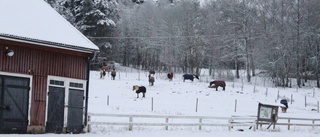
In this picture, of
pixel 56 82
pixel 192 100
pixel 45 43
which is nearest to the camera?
pixel 45 43

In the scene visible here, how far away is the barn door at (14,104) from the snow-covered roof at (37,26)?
1866 mm

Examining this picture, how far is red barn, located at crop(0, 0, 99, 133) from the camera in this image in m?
19.2

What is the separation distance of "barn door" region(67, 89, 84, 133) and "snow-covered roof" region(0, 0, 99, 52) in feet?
7.16

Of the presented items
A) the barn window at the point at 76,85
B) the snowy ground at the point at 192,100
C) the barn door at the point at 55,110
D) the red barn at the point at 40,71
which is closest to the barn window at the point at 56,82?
the red barn at the point at 40,71

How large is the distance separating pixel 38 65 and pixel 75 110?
2.90m

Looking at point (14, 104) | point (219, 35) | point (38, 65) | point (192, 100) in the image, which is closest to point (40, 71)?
point (38, 65)

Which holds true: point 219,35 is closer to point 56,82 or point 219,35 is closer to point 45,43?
point 56,82

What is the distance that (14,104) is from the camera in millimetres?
19328

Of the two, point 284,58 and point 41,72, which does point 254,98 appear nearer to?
point 284,58

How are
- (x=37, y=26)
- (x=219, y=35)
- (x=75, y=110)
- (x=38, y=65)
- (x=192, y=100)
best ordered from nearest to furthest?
1. (x=38, y=65)
2. (x=37, y=26)
3. (x=75, y=110)
4. (x=192, y=100)
5. (x=219, y=35)

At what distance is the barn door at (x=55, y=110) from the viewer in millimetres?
20578

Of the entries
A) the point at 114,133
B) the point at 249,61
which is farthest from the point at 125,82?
the point at 114,133

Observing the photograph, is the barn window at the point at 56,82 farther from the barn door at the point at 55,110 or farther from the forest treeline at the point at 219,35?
the forest treeline at the point at 219,35

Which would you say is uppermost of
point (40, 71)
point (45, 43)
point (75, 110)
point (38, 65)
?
point (45, 43)
